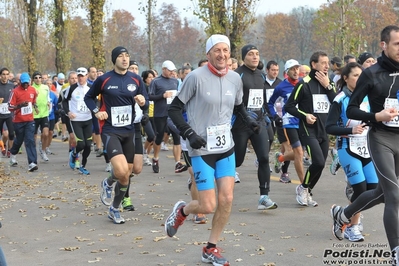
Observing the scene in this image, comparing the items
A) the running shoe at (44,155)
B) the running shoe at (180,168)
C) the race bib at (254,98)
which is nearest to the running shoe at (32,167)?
the running shoe at (44,155)

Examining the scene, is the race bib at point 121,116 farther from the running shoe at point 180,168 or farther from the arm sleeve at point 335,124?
the running shoe at point 180,168

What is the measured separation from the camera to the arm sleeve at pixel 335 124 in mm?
7273

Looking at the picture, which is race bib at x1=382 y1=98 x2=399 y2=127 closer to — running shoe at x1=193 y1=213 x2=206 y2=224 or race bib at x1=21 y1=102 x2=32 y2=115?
running shoe at x1=193 y1=213 x2=206 y2=224

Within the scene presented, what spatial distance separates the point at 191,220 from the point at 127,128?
4.75ft

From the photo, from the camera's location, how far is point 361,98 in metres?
6.40

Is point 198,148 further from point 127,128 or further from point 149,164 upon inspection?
point 149,164

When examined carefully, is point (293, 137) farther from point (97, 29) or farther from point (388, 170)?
point (97, 29)

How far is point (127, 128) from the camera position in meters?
9.41

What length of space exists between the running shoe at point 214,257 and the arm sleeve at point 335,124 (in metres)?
1.70

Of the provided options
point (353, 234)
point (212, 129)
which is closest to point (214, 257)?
point (212, 129)

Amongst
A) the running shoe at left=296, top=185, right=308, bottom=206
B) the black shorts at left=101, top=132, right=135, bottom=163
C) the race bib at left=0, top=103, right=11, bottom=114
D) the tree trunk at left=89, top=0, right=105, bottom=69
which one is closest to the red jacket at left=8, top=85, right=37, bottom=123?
the race bib at left=0, top=103, right=11, bottom=114

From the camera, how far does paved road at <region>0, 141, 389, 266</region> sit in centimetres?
726

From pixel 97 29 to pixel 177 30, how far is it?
185ft

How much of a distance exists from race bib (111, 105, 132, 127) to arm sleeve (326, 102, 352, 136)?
9.51ft
